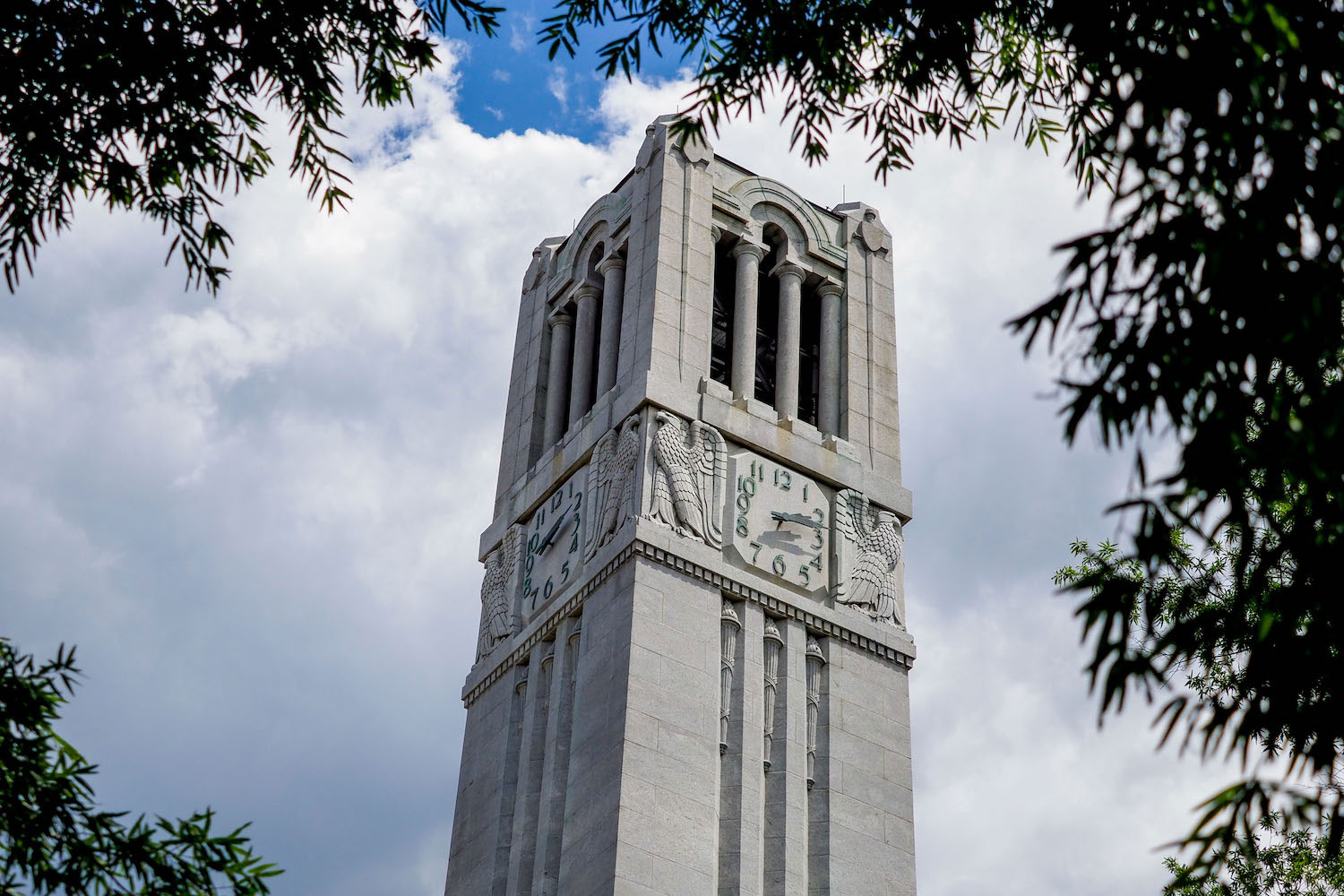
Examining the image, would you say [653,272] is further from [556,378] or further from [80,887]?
[80,887]

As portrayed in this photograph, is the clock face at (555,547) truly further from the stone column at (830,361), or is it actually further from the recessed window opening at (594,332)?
the stone column at (830,361)

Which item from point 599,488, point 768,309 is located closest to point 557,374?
point 768,309

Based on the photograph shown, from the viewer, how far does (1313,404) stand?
920cm

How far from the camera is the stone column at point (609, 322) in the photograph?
34.3 metres

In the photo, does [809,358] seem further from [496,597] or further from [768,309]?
[496,597]

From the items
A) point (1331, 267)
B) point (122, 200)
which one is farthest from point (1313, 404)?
point (122, 200)

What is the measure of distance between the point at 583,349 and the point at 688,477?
19.3 ft

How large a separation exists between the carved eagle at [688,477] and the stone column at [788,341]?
7.46 ft

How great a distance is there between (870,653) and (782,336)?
6629 millimetres

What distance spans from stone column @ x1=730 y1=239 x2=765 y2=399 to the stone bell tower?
0.19 feet

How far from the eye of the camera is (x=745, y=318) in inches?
1355

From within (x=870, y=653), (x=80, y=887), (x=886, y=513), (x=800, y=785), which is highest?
(x=886, y=513)

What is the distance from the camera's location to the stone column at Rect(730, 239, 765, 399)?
33500 millimetres

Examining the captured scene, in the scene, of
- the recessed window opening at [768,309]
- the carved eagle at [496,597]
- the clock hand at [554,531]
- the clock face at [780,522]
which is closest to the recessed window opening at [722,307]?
the recessed window opening at [768,309]
